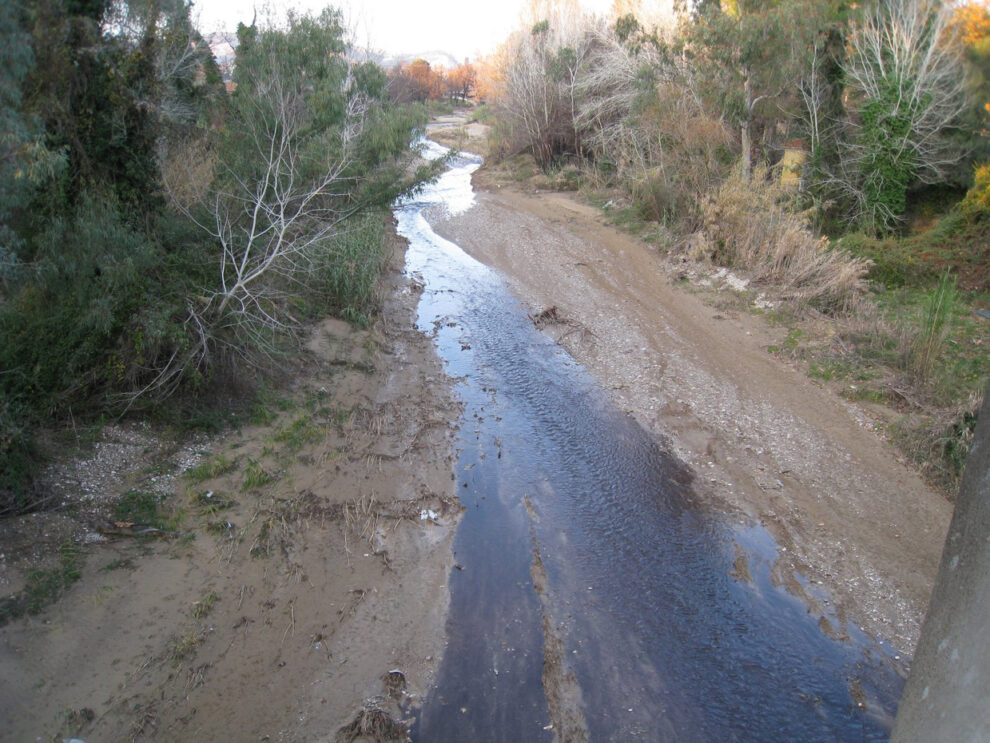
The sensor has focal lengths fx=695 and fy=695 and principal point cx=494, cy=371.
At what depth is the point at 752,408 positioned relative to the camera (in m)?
10.4

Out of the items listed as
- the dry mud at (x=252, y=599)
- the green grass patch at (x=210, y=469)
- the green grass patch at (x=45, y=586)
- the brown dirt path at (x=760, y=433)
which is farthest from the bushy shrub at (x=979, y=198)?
the green grass patch at (x=45, y=586)

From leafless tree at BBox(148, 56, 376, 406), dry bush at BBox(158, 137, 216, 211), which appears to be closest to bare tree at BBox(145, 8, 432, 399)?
leafless tree at BBox(148, 56, 376, 406)

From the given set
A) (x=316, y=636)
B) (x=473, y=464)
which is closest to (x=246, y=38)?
(x=473, y=464)

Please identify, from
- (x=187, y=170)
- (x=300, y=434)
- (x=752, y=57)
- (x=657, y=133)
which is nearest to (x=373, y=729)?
(x=300, y=434)

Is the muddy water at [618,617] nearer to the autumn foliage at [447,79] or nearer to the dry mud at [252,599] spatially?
the dry mud at [252,599]

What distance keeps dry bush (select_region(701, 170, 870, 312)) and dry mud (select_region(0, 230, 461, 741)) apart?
8.52 meters

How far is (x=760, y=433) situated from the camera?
32.1 feet

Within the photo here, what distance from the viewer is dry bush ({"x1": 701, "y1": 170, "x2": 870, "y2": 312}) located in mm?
13441

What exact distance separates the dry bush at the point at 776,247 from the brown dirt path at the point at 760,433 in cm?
132

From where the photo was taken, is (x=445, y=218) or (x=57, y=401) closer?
(x=57, y=401)

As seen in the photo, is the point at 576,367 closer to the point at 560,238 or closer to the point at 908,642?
the point at 908,642

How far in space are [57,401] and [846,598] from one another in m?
8.48

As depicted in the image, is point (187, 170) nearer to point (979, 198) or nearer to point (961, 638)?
point (961, 638)

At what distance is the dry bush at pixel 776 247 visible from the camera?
1344cm
